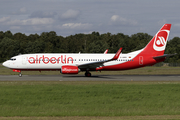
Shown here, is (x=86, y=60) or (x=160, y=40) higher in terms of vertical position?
(x=160, y=40)

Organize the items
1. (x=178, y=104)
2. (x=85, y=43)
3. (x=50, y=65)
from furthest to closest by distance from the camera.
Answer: (x=85, y=43) < (x=50, y=65) < (x=178, y=104)

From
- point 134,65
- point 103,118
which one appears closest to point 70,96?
point 103,118

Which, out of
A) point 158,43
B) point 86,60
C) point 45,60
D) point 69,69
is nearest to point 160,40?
point 158,43

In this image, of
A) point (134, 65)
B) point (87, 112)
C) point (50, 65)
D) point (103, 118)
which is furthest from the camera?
point (134, 65)

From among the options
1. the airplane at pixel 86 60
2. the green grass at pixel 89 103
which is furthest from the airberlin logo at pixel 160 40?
the green grass at pixel 89 103

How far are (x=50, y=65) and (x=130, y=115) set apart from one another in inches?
1066

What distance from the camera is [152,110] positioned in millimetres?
13797

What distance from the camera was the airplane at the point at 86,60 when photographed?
3844cm

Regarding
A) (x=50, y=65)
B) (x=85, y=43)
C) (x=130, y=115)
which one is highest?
(x=85, y=43)

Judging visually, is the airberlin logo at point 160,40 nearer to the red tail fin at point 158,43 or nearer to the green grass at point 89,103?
the red tail fin at point 158,43

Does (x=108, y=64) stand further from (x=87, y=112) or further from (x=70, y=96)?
(x=87, y=112)

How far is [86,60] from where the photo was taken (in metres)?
39.9

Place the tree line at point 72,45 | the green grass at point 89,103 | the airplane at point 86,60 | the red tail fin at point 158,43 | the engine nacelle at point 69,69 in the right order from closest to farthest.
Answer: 1. the green grass at point 89,103
2. the engine nacelle at point 69,69
3. the airplane at point 86,60
4. the red tail fin at point 158,43
5. the tree line at point 72,45

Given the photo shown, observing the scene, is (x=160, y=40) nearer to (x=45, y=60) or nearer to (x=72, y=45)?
(x=45, y=60)
